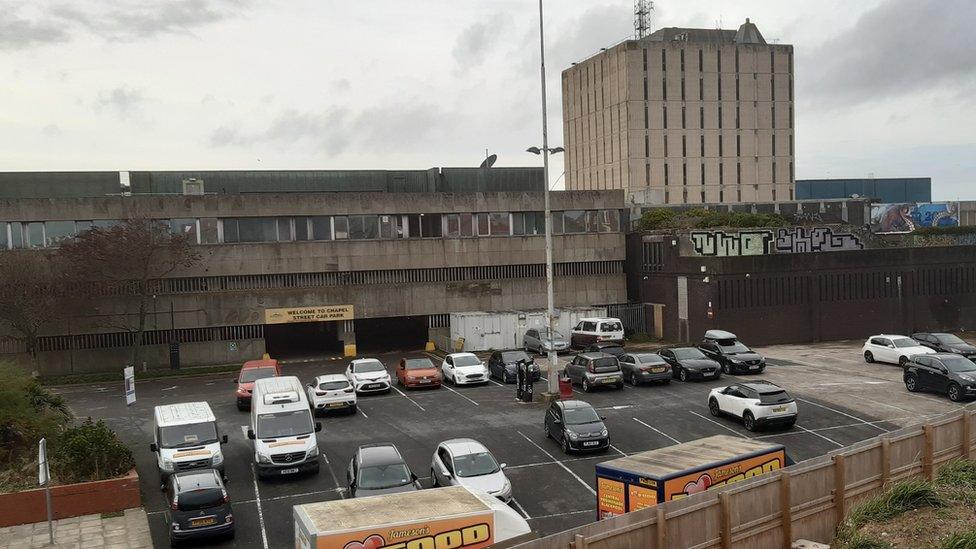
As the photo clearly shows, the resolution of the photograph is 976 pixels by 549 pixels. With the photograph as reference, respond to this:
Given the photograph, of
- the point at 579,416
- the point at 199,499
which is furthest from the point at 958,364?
the point at 199,499

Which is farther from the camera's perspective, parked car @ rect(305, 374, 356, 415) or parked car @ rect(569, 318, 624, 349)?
parked car @ rect(569, 318, 624, 349)

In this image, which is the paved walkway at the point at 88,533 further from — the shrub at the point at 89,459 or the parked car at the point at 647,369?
the parked car at the point at 647,369

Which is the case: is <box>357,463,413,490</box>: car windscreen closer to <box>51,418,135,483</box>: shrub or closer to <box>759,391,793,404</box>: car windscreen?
<box>51,418,135,483</box>: shrub

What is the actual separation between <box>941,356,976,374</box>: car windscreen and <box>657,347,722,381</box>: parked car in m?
8.65

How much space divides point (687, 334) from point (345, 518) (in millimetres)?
37506

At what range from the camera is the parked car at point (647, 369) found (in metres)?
34.5

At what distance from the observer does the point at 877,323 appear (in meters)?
50.2

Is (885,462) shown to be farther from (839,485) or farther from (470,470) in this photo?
(470,470)

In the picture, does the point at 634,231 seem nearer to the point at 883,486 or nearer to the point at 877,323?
the point at 877,323

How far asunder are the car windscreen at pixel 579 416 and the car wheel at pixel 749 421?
5.37m

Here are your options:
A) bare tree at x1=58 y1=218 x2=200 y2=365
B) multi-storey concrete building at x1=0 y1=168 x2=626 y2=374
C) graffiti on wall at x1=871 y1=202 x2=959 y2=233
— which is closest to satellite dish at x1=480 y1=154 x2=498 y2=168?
multi-storey concrete building at x1=0 y1=168 x2=626 y2=374

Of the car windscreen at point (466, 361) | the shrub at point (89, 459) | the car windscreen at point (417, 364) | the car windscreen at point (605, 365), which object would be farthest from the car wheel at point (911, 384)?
the shrub at point (89, 459)

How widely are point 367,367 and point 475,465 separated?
16.5 metres

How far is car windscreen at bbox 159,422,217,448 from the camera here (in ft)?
75.2
